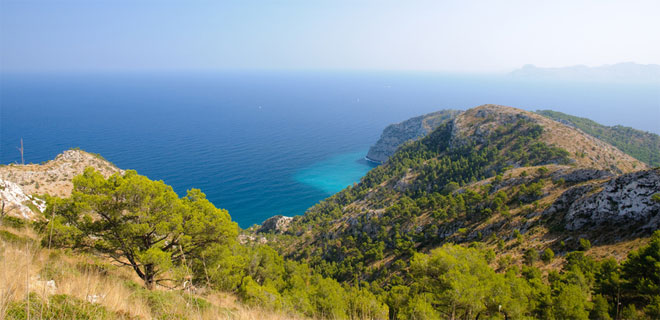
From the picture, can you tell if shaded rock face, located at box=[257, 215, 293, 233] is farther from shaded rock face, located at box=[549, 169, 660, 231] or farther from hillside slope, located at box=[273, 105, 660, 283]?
shaded rock face, located at box=[549, 169, 660, 231]

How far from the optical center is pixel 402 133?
14988cm

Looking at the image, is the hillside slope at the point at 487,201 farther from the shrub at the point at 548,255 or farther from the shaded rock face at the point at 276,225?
the shaded rock face at the point at 276,225

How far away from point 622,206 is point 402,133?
126 metres

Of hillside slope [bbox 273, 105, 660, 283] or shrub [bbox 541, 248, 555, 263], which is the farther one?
hillside slope [bbox 273, 105, 660, 283]

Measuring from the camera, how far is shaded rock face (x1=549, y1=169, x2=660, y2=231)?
23620 millimetres

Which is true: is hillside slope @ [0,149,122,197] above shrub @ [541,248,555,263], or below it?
above

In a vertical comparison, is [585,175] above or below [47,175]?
above

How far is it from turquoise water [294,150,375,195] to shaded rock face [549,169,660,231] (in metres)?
77.4

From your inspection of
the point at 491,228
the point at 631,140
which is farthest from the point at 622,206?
the point at 631,140

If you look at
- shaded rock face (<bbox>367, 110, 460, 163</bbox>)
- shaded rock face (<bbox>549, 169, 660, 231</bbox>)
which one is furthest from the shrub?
shaded rock face (<bbox>367, 110, 460, 163</bbox>)

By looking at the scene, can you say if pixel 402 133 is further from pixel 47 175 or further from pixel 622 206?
pixel 47 175

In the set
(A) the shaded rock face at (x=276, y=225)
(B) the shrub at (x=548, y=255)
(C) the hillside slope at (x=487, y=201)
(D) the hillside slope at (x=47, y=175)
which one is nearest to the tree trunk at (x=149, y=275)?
(D) the hillside slope at (x=47, y=175)

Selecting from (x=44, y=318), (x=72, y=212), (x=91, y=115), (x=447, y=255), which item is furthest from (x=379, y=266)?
(x=91, y=115)

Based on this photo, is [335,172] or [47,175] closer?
[47,175]
